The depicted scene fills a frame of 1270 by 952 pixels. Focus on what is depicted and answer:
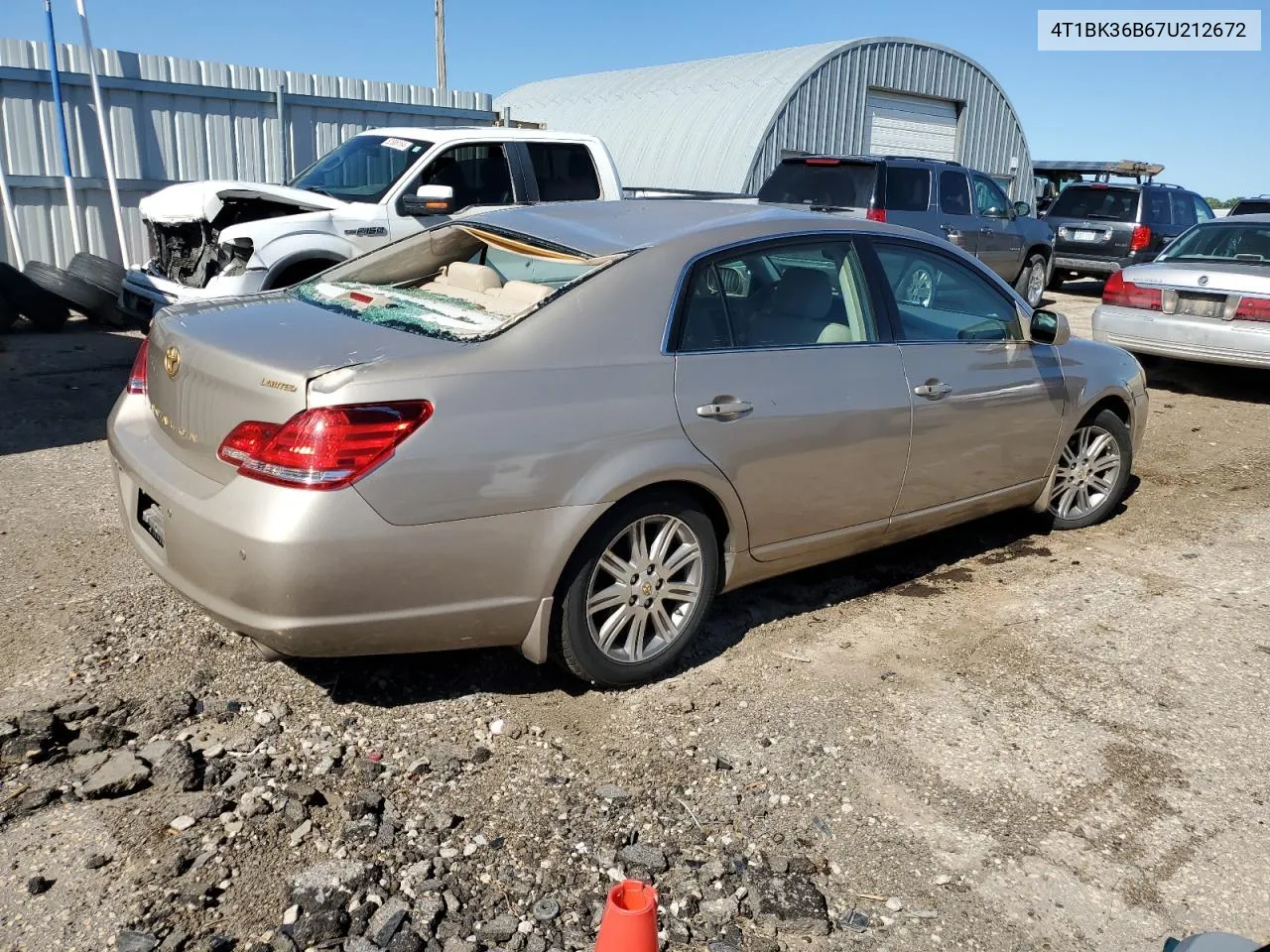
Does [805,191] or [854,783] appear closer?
[854,783]

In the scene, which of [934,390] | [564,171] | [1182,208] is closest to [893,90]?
[1182,208]

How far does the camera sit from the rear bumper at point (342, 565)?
306 cm

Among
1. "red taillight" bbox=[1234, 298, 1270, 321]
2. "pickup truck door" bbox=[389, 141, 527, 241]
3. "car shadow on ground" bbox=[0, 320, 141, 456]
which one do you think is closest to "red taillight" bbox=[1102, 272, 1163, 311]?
"red taillight" bbox=[1234, 298, 1270, 321]

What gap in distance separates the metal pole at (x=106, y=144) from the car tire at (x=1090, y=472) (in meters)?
10.6

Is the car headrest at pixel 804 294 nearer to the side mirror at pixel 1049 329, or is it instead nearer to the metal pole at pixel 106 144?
the side mirror at pixel 1049 329

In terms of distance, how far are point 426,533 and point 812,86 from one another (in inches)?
831

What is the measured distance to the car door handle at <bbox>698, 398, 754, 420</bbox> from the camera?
3.76 meters

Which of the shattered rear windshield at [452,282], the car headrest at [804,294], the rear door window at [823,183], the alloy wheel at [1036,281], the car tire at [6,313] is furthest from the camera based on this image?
the alloy wheel at [1036,281]

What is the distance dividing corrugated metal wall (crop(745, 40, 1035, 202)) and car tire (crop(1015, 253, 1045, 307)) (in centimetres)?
661

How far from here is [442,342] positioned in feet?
11.1

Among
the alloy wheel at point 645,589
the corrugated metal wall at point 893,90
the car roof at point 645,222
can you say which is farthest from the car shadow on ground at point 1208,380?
the corrugated metal wall at point 893,90

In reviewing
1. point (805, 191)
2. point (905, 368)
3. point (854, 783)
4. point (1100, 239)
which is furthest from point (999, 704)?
point (1100, 239)

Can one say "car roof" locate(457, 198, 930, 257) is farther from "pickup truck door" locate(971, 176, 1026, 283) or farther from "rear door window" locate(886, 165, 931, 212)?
"pickup truck door" locate(971, 176, 1026, 283)

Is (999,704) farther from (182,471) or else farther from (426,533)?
(182,471)
